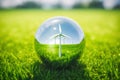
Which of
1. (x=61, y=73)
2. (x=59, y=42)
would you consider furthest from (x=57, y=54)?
(x=61, y=73)

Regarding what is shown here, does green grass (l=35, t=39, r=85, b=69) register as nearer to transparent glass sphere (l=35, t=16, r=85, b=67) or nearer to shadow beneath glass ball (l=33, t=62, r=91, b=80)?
transparent glass sphere (l=35, t=16, r=85, b=67)

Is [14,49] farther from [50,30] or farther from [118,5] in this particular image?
[118,5]

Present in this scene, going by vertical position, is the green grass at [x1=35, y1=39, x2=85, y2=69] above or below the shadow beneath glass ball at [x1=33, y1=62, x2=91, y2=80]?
above

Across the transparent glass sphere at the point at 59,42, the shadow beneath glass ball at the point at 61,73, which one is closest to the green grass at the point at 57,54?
the transparent glass sphere at the point at 59,42

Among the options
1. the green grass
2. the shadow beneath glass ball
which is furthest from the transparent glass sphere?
the shadow beneath glass ball

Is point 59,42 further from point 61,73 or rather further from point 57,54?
point 61,73

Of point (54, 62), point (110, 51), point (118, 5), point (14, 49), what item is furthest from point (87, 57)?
point (118, 5)
